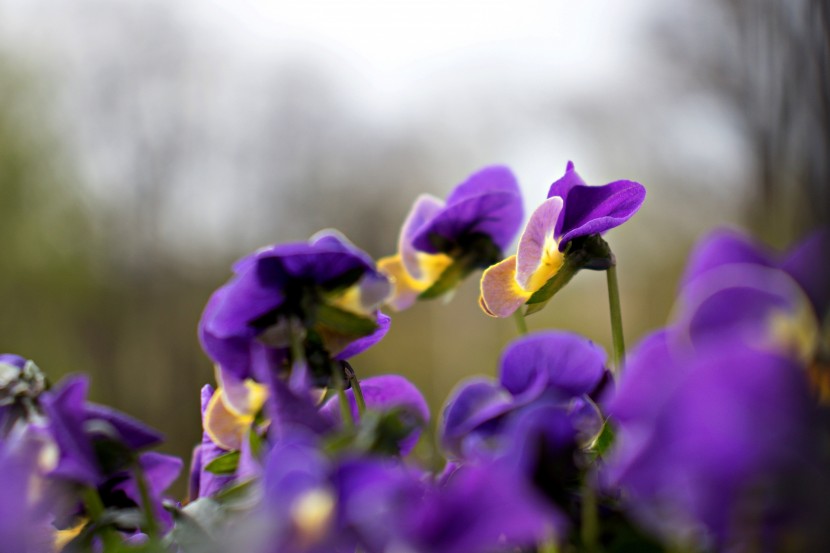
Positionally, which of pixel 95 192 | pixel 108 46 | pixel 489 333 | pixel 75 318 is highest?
pixel 108 46

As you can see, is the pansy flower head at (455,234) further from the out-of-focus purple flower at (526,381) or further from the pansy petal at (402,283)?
the out-of-focus purple flower at (526,381)

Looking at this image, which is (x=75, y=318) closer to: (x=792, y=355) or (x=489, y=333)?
(x=489, y=333)

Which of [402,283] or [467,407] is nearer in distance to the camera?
[467,407]

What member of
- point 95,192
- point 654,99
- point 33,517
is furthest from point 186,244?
point 33,517

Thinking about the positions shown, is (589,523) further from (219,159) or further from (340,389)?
(219,159)

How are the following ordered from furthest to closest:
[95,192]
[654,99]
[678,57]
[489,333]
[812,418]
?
[489,333], [95,192], [654,99], [678,57], [812,418]

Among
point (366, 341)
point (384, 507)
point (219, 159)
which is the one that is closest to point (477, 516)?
point (384, 507)
